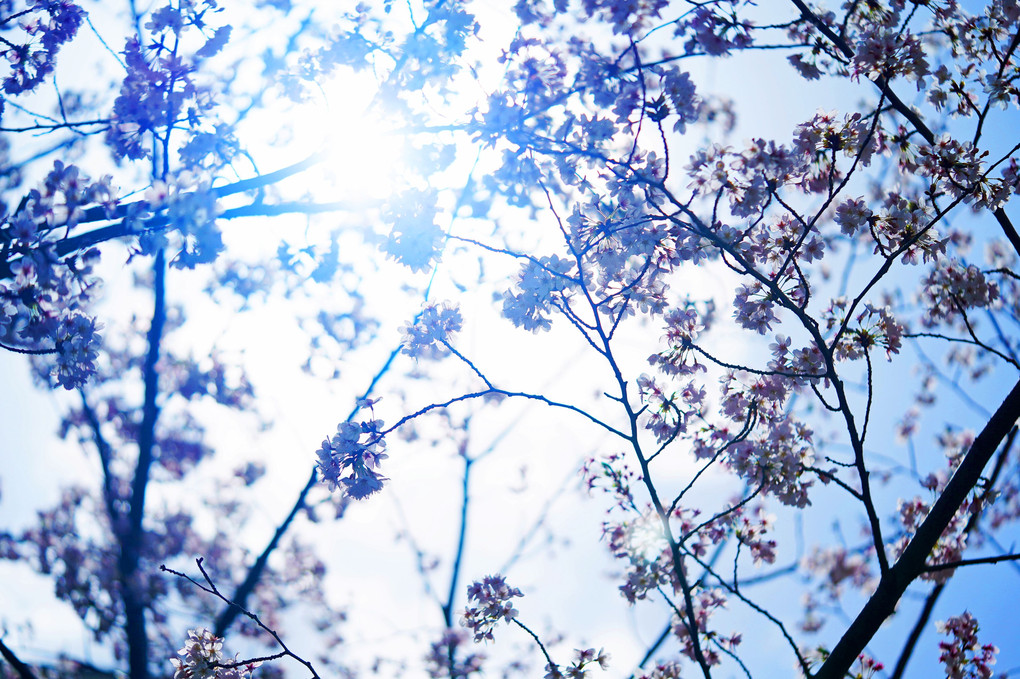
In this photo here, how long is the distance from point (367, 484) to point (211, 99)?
284 centimetres

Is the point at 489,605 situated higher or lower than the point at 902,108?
lower

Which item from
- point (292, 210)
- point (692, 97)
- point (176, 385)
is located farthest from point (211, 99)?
point (176, 385)

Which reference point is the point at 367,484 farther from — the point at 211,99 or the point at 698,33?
the point at 698,33

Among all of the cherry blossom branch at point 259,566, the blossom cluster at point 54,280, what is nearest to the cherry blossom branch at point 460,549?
the cherry blossom branch at point 259,566

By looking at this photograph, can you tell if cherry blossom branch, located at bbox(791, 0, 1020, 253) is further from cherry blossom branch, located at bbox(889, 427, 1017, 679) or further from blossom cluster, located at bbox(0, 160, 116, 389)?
blossom cluster, located at bbox(0, 160, 116, 389)

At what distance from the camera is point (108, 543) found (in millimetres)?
10289

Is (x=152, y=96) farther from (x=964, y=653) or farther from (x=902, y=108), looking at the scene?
(x=964, y=653)

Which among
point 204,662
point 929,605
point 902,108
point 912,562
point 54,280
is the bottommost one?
point 204,662

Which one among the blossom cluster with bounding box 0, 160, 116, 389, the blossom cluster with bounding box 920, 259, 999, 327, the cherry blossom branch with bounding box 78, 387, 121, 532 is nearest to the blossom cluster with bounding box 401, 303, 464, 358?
the blossom cluster with bounding box 0, 160, 116, 389

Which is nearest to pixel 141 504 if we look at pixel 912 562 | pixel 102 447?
pixel 102 447

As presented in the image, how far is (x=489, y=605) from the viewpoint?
365cm

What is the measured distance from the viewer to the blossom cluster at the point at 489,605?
3.66 meters

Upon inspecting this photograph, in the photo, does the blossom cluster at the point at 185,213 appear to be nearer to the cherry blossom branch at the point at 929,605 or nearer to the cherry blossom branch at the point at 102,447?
the cherry blossom branch at the point at 102,447

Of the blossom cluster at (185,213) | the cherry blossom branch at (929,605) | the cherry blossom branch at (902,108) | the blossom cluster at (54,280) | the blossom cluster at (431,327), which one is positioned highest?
the cherry blossom branch at (902,108)
